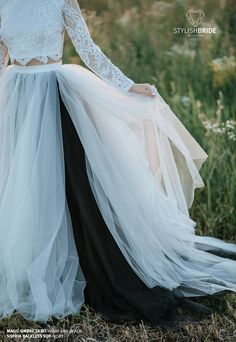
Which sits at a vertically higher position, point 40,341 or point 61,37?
point 61,37

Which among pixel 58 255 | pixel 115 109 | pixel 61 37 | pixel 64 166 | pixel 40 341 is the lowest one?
pixel 40 341

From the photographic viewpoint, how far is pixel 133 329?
2699mm

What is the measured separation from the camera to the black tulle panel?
2.86 metres

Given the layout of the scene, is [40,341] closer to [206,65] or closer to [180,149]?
[180,149]

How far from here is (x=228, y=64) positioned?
15.2 feet

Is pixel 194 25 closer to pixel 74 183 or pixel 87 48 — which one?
pixel 87 48

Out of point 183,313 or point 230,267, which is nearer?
point 183,313

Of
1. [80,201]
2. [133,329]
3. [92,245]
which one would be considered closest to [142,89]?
[80,201]

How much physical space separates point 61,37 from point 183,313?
139cm

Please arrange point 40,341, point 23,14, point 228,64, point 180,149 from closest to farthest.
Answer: point 40,341, point 23,14, point 180,149, point 228,64

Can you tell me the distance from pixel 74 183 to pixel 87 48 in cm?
63

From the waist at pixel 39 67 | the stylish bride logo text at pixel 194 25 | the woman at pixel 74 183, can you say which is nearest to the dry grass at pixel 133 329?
the woman at pixel 74 183

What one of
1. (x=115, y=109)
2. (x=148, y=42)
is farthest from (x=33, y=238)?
(x=148, y=42)

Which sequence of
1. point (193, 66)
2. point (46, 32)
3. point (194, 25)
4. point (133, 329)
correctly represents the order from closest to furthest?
point (133, 329)
point (46, 32)
point (193, 66)
point (194, 25)
